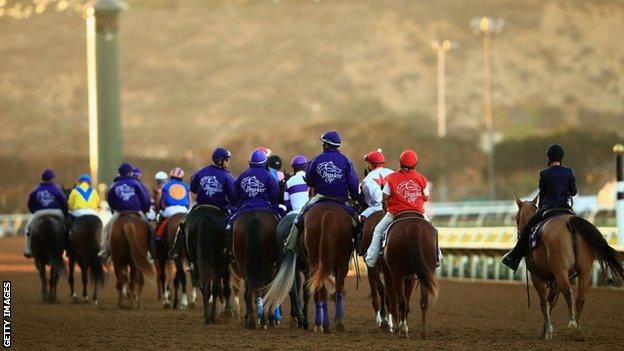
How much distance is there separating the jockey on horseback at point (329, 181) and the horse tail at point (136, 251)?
16.2 ft

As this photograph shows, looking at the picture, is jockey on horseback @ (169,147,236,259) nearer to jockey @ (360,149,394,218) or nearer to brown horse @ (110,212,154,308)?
jockey @ (360,149,394,218)

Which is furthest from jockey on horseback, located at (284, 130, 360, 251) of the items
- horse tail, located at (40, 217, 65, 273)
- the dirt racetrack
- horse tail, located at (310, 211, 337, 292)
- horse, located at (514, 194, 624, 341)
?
horse tail, located at (40, 217, 65, 273)

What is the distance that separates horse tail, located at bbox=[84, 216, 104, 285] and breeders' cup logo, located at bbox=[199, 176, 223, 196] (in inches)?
180

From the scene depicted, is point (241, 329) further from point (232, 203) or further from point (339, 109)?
point (339, 109)

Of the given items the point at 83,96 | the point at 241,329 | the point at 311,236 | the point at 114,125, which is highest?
the point at 83,96

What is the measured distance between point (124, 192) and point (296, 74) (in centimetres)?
14668

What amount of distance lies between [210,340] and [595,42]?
153 meters

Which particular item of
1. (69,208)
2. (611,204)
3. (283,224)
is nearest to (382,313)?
(283,224)

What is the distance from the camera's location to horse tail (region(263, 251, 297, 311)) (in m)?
16.5

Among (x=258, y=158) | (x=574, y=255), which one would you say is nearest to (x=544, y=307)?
(x=574, y=255)

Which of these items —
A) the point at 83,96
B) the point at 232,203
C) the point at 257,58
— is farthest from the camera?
the point at 257,58

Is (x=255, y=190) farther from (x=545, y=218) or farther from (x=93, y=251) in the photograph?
(x=93, y=251)

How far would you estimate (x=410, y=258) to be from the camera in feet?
50.4

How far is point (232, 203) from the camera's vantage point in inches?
726
